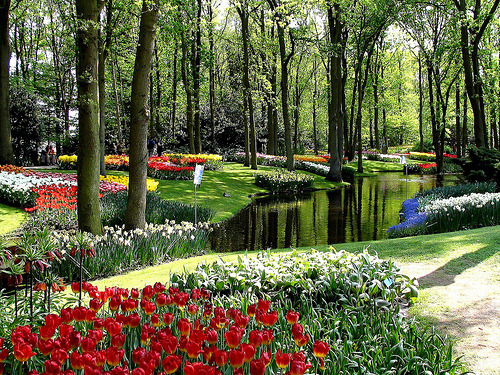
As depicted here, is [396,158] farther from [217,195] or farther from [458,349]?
[458,349]

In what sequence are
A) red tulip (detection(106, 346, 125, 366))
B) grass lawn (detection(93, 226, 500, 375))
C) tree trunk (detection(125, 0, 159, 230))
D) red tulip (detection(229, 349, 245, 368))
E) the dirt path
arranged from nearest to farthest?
red tulip (detection(229, 349, 245, 368)) → red tulip (detection(106, 346, 125, 366)) → the dirt path → grass lawn (detection(93, 226, 500, 375)) → tree trunk (detection(125, 0, 159, 230))

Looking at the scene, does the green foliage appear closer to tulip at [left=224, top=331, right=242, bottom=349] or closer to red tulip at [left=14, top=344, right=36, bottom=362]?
tulip at [left=224, top=331, right=242, bottom=349]

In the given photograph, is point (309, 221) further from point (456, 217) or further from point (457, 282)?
point (457, 282)

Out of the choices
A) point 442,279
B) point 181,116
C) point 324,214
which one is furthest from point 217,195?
point 181,116

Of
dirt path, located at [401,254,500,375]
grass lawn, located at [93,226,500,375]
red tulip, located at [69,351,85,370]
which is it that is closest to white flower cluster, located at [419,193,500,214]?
grass lawn, located at [93,226,500,375]

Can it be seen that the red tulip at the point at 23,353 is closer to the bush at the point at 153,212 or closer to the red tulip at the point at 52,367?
the red tulip at the point at 52,367

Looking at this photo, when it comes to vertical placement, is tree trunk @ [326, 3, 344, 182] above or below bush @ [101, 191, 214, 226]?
above

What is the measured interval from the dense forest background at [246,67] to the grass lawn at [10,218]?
399 centimetres

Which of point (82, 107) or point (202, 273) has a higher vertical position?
point (82, 107)

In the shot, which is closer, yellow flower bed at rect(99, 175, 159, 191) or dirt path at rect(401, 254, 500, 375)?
dirt path at rect(401, 254, 500, 375)

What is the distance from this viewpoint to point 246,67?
908 inches

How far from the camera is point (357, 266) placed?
174 inches

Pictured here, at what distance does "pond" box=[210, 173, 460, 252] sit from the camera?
10.1m

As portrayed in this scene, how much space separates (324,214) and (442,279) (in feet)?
29.6
